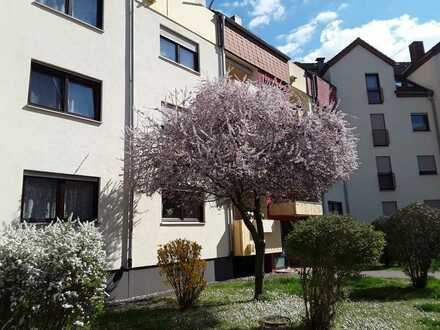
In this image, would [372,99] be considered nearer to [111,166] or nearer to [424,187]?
[424,187]

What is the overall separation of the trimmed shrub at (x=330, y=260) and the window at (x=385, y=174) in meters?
23.7

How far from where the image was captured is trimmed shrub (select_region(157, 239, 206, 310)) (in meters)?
8.86

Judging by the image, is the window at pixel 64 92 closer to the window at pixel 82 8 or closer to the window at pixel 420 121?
the window at pixel 82 8

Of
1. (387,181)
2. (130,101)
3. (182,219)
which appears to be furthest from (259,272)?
(387,181)

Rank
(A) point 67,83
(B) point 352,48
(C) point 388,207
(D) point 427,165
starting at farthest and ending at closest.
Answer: (B) point 352,48
(D) point 427,165
(C) point 388,207
(A) point 67,83

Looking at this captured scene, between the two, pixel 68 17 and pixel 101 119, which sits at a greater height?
pixel 68 17

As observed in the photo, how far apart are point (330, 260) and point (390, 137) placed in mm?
25801

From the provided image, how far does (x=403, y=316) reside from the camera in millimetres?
7949

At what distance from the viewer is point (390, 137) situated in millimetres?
29562

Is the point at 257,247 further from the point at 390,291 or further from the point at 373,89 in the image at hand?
the point at 373,89

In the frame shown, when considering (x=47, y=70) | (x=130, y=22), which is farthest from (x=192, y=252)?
(x=130, y=22)

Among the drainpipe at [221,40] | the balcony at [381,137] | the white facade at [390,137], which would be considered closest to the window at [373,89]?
the white facade at [390,137]

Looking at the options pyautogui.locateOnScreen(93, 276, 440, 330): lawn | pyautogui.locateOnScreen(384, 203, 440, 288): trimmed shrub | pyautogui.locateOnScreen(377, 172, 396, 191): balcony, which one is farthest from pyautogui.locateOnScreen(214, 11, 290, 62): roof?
pyautogui.locateOnScreen(377, 172, 396, 191): balcony

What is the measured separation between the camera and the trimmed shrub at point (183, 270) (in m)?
8.86
